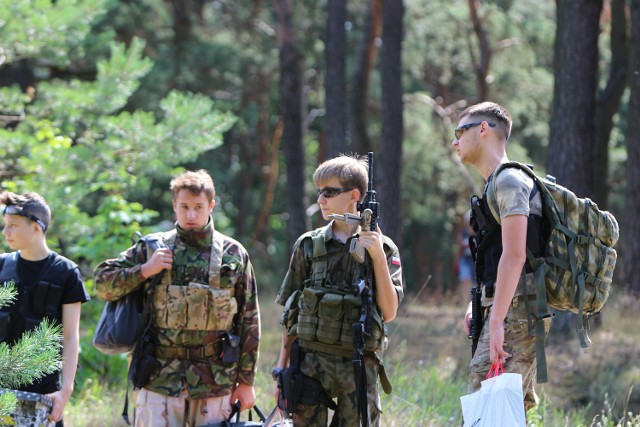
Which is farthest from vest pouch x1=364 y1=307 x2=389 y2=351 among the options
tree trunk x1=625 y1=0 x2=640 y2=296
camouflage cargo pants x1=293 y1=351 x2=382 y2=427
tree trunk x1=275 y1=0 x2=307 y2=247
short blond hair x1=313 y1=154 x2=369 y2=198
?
tree trunk x1=275 y1=0 x2=307 y2=247

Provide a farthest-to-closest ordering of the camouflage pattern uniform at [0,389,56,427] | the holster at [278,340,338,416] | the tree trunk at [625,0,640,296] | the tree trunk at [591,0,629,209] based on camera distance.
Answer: the tree trunk at [591,0,629,209] < the tree trunk at [625,0,640,296] < the camouflage pattern uniform at [0,389,56,427] < the holster at [278,340,338,416]

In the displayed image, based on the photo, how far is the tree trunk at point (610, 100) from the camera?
14.4 metres

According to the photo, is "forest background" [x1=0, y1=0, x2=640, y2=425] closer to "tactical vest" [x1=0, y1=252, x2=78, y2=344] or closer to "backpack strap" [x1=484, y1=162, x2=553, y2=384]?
"backpack strap" [x1=484, y1=162, x2=553, y2=384]

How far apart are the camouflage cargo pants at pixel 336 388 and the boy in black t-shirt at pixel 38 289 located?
1.42m

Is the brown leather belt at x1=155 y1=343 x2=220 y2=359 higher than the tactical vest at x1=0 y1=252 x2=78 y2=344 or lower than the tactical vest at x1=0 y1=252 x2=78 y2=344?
lower

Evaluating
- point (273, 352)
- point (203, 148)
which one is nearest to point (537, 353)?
point (203, 148)

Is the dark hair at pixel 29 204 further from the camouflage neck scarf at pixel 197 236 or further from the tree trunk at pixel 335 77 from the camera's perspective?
the tree trunk at pixel 335 77

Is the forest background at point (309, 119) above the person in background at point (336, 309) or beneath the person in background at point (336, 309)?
above

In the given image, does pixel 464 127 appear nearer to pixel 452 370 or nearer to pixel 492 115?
pixel 492 115

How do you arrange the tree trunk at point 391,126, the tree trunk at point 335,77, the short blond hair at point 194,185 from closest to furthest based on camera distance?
the short blond hair at point 194,185 < the tree trunk at point 391,126 < the tree trunk at point 335,77

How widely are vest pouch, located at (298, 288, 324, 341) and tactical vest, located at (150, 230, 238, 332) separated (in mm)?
647

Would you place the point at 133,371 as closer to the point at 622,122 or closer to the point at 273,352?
the point at 273,352

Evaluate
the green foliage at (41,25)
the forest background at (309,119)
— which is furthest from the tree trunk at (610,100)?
the green foliage at (41,25)

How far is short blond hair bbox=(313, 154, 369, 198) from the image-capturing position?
475 cm
